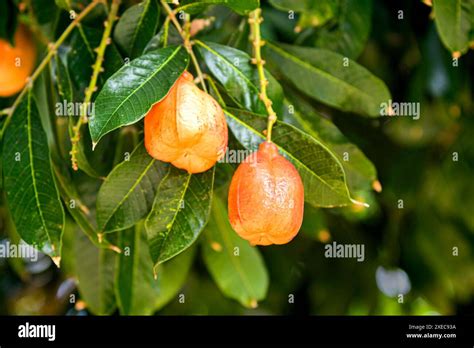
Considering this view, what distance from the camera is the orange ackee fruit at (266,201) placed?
929 millimetres

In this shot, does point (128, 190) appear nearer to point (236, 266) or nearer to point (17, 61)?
point (17, 61)

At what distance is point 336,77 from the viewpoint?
1.31m

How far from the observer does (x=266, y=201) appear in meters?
0.93

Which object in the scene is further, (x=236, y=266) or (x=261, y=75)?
(x=236, y=266)

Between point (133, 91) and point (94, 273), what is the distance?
2.07 feet

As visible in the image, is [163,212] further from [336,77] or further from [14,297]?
[14,297]

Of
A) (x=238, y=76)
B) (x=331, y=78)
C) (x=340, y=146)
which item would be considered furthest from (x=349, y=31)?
(x=238, y=76)

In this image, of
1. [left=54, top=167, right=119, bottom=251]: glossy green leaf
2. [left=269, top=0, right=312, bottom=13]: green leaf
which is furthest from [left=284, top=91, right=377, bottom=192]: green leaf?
[left=54, top=167, right=119, bottom=251]: glossy green leaf

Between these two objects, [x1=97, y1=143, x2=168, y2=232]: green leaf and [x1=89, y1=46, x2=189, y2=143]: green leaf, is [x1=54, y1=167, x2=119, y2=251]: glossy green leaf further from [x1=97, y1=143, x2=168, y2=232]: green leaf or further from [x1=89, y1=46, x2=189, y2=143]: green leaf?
[x1=89, y1=46, x2=189, y2=143]: green leaf

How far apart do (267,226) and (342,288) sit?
1.22 metres

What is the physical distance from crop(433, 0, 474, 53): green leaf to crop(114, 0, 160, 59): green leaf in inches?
17.7

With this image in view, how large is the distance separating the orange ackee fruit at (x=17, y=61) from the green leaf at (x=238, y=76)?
0.47m

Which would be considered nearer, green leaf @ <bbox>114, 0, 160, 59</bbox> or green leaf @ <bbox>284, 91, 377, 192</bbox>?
green leaf @ <bbox>114, 0, 160, 59</bbox>

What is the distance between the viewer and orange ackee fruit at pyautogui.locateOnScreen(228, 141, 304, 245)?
93 cm
